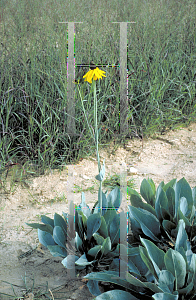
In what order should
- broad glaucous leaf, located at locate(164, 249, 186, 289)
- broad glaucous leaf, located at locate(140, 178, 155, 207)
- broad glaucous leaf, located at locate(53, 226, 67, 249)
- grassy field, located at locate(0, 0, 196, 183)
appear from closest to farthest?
1. broad glaucous leaf, located at locate(164, 249, 186, 289)
2. broad glaucous leaf, located at locate(53, 226, 67, 249)
3. broad glaucous leaf, located at locate(140, 178, 155, 207)
4. grassy field, located at locate(0, 0, 196, 183)

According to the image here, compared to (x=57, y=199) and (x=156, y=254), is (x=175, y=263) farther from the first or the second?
(x=57, y=199)

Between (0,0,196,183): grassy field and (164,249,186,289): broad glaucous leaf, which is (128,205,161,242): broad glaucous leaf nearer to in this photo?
(164,249,186,289): broad glaucous leaf

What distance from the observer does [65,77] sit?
2.40m

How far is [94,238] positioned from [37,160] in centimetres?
120

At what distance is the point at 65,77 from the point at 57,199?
3.26 ft

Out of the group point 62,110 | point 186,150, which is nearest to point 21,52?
point 62,110

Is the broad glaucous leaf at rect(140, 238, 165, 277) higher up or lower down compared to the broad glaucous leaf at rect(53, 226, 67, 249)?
higher up

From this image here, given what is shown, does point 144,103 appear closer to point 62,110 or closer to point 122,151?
point 122,151

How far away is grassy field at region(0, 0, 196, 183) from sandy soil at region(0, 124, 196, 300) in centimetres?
16

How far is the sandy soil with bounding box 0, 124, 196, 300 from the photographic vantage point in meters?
1.39

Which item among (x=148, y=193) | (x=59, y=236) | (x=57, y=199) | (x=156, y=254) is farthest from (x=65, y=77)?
(x=156, y=254)

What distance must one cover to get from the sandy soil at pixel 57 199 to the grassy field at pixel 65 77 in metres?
0.16

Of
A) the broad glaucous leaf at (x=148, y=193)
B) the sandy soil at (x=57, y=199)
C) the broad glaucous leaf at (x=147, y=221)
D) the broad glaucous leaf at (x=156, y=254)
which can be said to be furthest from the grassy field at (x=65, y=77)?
the broad glaucous leaf at (x=156, y=254)

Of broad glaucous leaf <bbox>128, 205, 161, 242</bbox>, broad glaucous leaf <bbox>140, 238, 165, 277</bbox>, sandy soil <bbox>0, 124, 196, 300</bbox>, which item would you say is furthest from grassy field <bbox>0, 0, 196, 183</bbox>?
broad glaucous leaf <bbox>140, 238, 165, 277</bbox>
